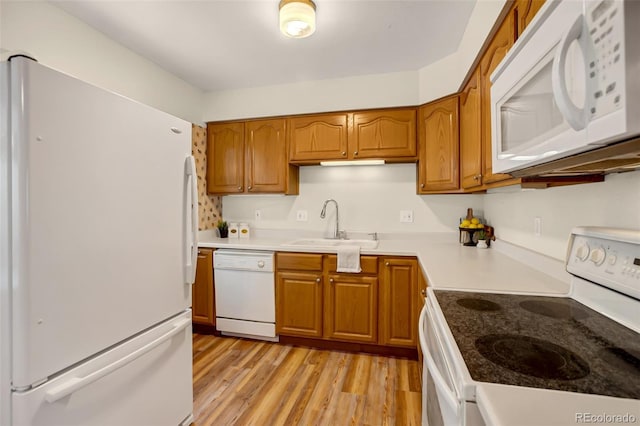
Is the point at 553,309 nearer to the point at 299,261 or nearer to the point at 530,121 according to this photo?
the point at 530,121

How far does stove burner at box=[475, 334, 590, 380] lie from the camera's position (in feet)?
1.99

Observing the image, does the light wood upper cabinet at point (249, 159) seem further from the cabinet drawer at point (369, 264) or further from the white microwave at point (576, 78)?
the white microwave at point (576, 78)

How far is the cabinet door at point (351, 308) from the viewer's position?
2389 mm

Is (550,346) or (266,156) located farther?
(266,156)

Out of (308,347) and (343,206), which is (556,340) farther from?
(343,206)

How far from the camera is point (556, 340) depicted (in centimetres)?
76

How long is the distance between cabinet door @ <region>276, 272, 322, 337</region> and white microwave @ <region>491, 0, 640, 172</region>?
75.2 inches

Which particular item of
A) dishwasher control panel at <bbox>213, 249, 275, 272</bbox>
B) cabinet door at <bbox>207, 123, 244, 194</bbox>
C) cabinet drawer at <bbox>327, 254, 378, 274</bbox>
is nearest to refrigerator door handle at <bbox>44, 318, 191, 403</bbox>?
dishwasher control panel at <bbox>213, 249, 275, 272</bbox>

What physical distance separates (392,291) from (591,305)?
143 cm

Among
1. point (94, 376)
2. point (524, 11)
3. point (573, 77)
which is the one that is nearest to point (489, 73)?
point (524, 11)

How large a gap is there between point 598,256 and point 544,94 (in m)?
0.59

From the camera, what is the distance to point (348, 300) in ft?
8.00

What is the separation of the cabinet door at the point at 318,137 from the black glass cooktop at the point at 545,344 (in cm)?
192

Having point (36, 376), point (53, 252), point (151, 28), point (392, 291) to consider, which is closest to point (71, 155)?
point (53, 252)
